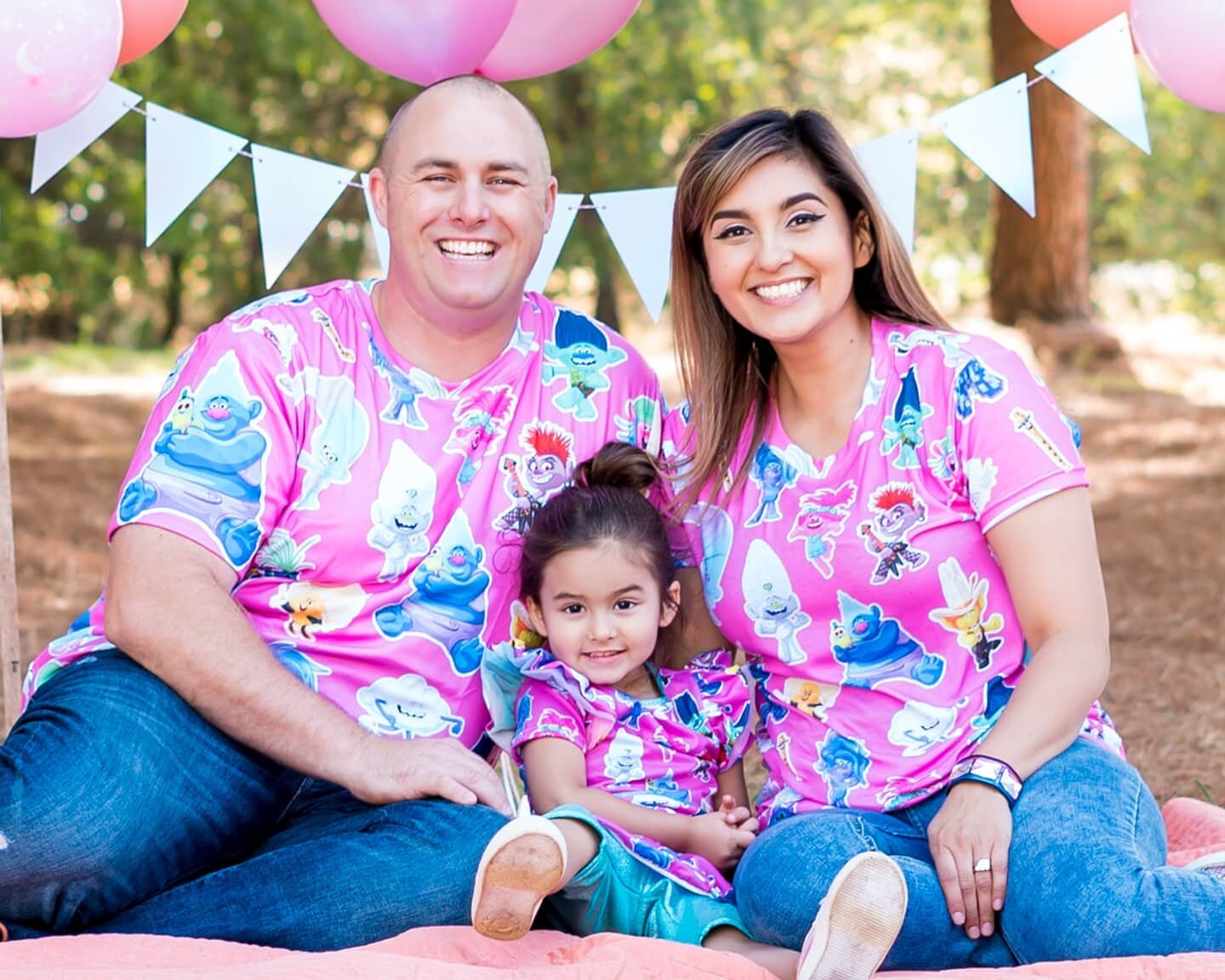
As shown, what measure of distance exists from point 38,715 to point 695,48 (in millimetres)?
8121

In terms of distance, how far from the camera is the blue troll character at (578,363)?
9.09ft

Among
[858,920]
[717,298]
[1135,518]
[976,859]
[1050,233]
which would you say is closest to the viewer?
[858,920]

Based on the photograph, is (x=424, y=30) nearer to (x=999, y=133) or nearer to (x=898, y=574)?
(x=999, y=133)

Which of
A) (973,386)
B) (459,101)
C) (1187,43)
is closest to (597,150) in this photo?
(459,101)

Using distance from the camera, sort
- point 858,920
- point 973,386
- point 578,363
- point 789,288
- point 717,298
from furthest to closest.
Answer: point 578,363 → point 717,298 → point 789,288 → point 973,386 → point 858,920

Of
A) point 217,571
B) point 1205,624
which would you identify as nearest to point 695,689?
point 217,571

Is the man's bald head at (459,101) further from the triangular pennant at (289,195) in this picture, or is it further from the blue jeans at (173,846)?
the blue jeans at (173,846)

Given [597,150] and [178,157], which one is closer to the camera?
[178,157]

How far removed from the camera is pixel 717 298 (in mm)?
2713

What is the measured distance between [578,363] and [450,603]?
0.53 meters

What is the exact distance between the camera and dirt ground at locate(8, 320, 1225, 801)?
12.6 feet

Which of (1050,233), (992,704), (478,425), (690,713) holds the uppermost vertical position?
(1050,233)

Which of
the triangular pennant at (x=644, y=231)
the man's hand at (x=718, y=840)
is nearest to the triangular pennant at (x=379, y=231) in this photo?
the triangular pennant at (x=644, y=231)

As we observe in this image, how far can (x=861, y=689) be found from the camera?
2453 millimetres
